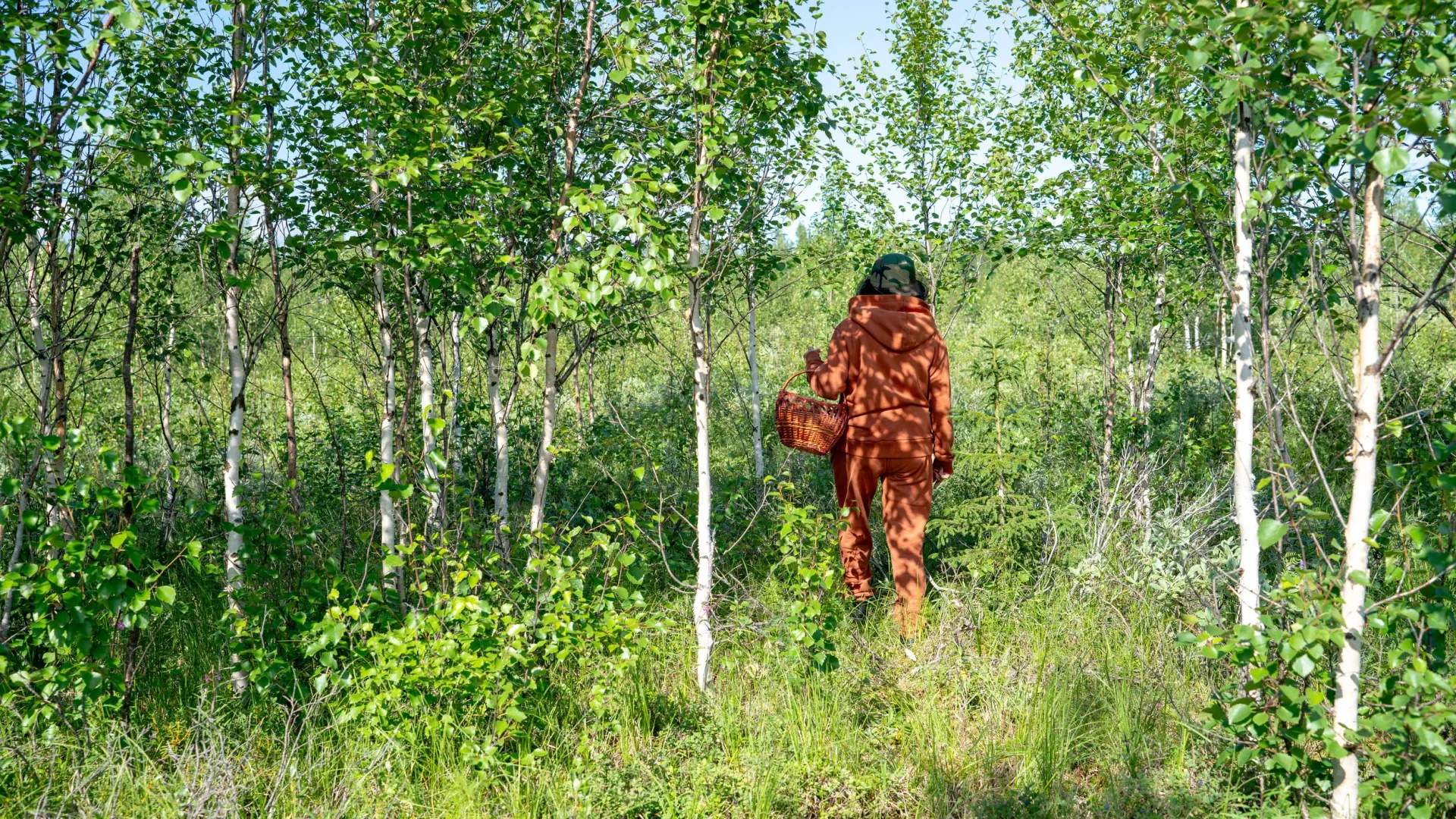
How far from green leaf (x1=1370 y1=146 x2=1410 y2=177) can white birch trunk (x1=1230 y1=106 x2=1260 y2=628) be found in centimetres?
93

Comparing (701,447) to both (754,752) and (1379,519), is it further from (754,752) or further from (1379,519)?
(1379,519)

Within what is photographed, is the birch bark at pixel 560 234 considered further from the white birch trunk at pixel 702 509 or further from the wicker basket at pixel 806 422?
the wicker basket at pixel 806 422

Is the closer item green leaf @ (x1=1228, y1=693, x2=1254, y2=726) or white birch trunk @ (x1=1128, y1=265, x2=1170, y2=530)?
green leaf @ (x1=1228, y1=693, x2=1254, y2=726)

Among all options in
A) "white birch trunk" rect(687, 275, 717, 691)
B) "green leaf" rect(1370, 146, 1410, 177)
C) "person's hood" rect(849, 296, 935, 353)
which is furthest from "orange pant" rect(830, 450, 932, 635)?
"green leaf" rect(1370, 146, 1410, 177)

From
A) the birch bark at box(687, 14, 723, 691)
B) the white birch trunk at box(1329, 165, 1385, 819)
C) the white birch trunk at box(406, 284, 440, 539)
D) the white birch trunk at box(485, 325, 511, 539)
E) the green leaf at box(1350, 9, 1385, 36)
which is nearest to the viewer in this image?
the green leaf at box(1350, 9, 1385, 36)

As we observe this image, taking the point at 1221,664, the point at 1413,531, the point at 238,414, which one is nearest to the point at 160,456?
the point at 238,414

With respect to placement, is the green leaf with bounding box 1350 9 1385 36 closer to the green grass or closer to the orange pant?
the green grass

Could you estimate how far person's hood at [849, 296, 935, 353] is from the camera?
5059 mm

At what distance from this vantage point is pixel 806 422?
4938 mm

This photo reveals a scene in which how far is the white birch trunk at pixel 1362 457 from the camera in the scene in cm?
280

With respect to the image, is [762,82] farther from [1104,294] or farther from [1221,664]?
[1104,294]

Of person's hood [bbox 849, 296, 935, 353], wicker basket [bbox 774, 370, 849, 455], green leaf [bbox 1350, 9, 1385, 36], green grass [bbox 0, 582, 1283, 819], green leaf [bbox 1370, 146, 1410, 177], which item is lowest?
green grass [bbox 0, 582, 1283, 819]

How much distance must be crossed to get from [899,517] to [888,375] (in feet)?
2.83

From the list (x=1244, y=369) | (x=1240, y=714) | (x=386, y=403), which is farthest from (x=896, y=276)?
(x=386, y=403)
